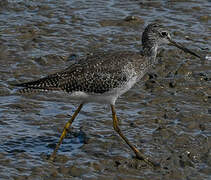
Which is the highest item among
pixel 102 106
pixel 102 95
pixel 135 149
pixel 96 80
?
pixel 96 80

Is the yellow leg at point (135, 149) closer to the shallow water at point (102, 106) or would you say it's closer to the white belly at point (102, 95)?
the shallow water at point (102, 106)

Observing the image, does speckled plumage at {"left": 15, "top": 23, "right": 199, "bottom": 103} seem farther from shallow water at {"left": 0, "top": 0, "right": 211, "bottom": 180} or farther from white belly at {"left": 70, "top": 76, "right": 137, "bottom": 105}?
shallow water at {"left": 0, "top": 0, "right": 211, "bottom": 180}

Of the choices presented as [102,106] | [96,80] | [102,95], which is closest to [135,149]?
[102,95]

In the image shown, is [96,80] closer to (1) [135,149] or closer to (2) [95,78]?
(2) [95,78]

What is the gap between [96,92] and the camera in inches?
335

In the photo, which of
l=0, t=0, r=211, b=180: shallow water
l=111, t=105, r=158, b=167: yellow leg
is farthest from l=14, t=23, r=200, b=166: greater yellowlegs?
l=0, t=0, r=211, b=180: shallow water

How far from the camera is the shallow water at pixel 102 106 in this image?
8.27 metres

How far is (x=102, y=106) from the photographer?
10.1 meters

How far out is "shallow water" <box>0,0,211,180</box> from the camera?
827 centimetres

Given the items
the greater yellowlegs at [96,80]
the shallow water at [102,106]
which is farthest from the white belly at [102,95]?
the shallow water at [102,106]

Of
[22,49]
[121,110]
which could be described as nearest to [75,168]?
[121,110]

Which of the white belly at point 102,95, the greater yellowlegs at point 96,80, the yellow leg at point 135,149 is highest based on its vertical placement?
the greater yellowlegs at point 96,80

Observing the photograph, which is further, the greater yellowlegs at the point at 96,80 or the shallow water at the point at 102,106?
the greater yellowlegs at the point at 96,80

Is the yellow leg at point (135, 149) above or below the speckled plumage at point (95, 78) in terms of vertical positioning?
below
